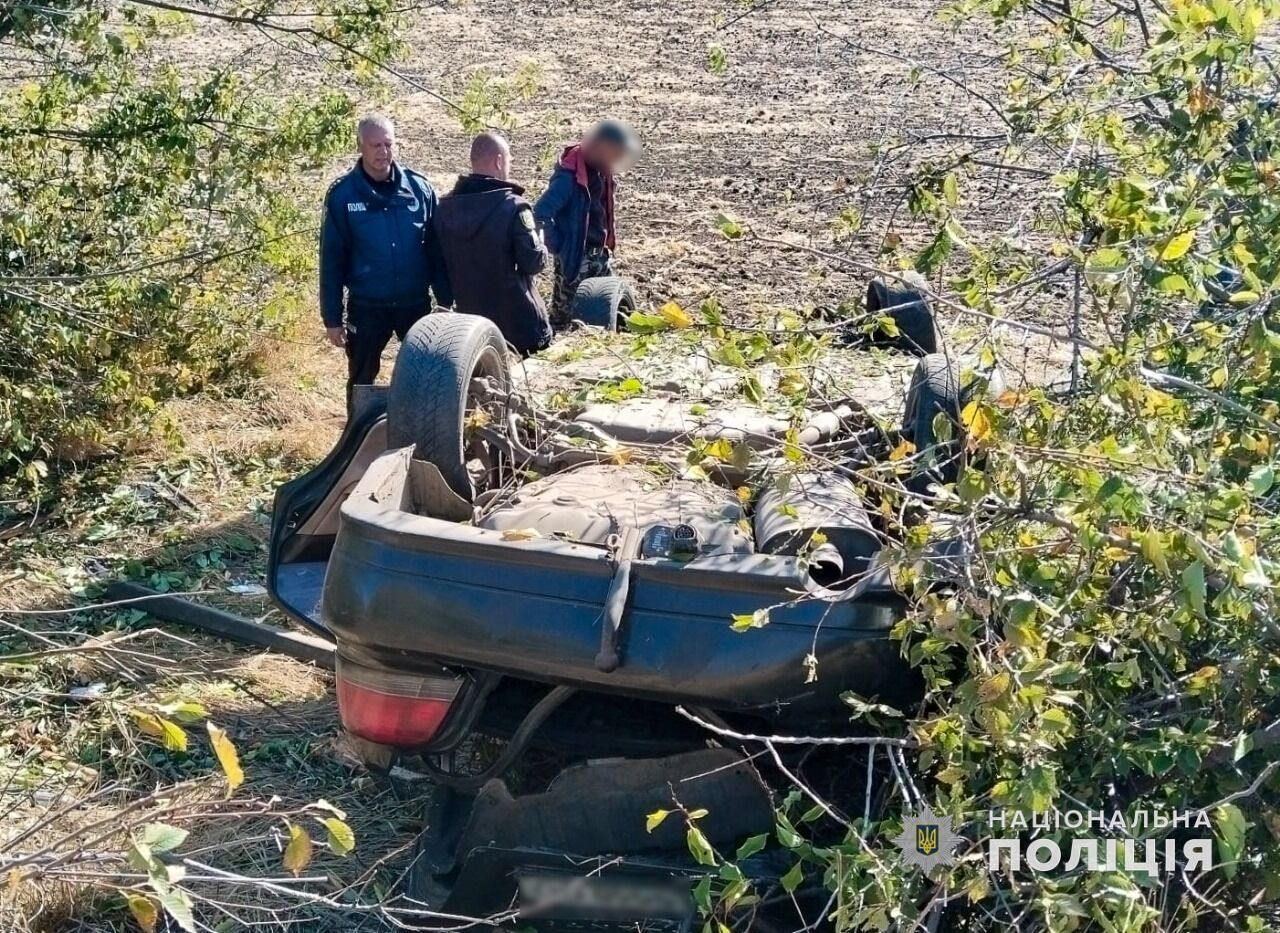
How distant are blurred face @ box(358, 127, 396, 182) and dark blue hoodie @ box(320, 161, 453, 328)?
0.06 meters

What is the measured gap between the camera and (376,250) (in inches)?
250

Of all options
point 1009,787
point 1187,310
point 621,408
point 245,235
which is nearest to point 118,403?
point 245,235

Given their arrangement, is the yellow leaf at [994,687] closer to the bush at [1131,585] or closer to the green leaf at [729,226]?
the bush at [1131,585]

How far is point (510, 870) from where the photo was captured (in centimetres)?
324

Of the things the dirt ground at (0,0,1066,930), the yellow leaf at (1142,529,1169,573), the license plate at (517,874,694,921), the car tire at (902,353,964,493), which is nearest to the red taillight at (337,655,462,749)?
the dirt ground at (0,0,1066,930)

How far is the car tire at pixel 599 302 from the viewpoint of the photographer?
6.71m

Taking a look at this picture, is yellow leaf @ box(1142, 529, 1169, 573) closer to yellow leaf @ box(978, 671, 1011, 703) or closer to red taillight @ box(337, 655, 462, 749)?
yellow leaf @ box(978, 671, 1011, 703)

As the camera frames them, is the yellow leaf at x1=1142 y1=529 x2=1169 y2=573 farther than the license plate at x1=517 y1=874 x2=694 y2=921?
No

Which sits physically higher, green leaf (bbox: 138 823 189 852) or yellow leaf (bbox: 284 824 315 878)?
green leaf (bbox: 138 823 189 852)

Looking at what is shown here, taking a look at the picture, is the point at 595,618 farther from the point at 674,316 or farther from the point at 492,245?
the point at 492,245

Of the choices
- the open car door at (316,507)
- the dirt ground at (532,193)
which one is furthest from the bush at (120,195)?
the open car door at (316,507)

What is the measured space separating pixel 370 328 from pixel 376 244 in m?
0.40

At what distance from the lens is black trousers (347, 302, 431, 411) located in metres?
6.46

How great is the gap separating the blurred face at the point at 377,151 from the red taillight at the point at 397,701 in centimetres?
338
